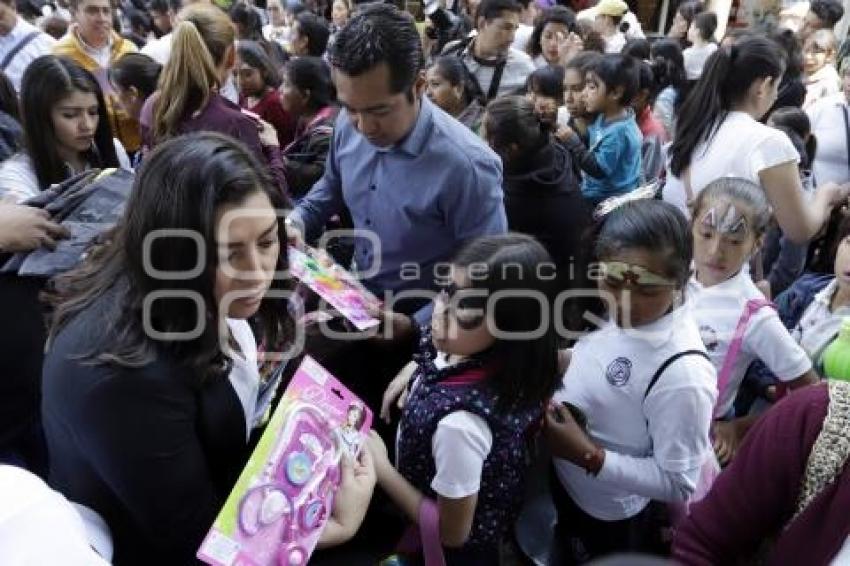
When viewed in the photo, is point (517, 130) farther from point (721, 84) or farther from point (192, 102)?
point (192, 102)

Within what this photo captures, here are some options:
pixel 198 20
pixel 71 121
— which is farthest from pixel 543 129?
pixel 71 121

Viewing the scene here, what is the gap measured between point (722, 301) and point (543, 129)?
1151 mm

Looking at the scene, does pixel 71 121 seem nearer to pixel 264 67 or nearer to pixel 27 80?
pixel 27 80

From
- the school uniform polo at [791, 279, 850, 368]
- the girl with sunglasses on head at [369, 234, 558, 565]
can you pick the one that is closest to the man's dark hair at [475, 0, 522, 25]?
the school uniform polo at [791, 279, 850, 368]

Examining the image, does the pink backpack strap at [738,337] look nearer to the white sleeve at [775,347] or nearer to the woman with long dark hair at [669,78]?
the white sleeve at [775,347]

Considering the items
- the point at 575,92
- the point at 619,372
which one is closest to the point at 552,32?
the point at 575,92

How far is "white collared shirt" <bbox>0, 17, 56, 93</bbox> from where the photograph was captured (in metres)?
3.95

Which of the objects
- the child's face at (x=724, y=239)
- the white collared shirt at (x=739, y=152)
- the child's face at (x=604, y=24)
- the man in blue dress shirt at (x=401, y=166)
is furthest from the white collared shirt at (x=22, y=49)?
the child's face at (x=604, y=24)

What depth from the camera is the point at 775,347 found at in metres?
1.91

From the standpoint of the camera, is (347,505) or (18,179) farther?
(18,179)

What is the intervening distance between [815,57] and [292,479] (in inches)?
244

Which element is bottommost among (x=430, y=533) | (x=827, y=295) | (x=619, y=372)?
(x=430, y=533)

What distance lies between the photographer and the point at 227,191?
4.03ft

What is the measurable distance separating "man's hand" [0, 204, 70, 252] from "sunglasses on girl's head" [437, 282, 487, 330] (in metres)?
1.04
